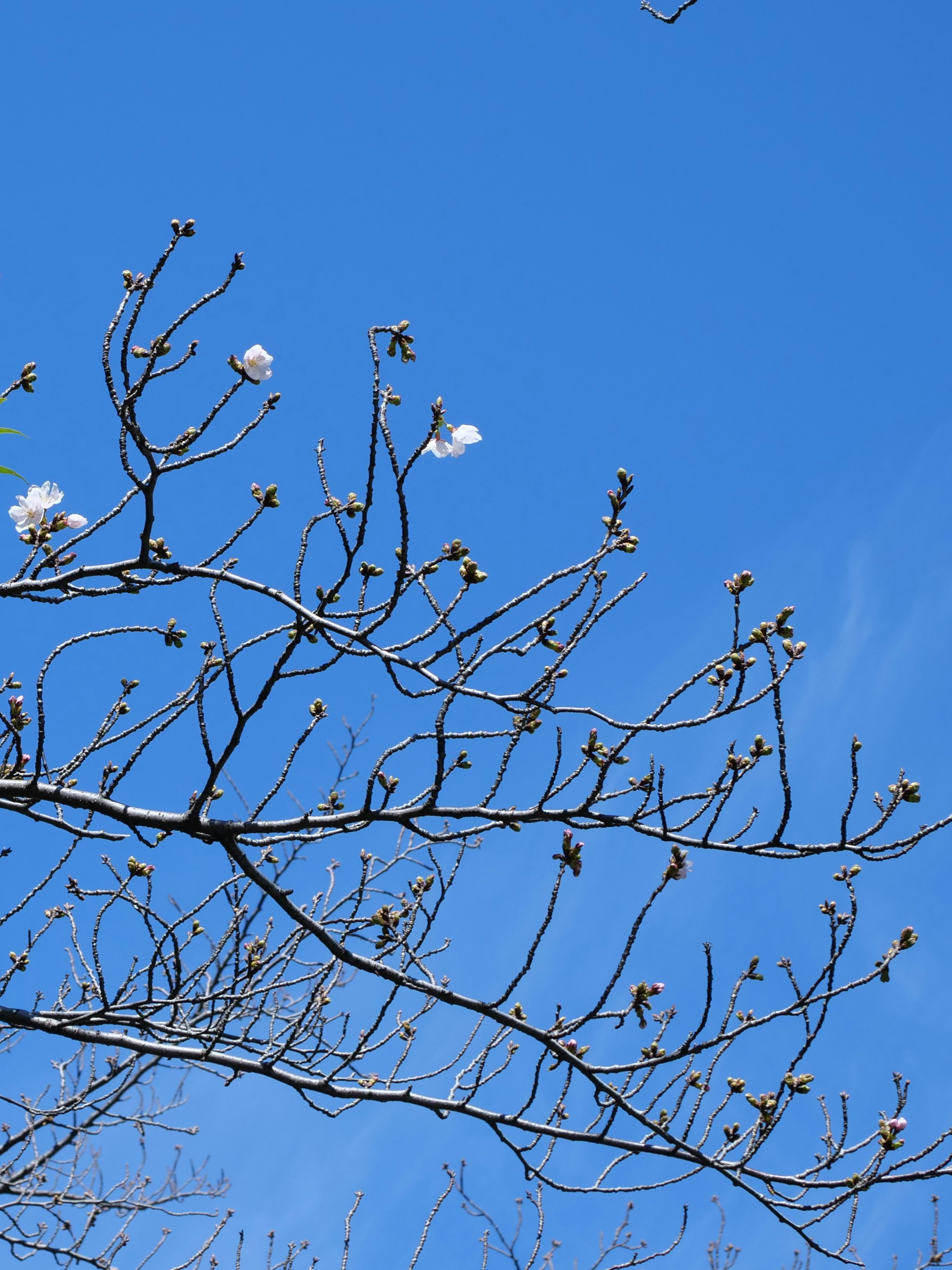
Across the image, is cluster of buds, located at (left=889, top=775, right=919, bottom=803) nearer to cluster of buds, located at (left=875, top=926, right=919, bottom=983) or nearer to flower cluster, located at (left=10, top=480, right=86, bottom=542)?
cluster of buds, located at (left=875, top=926, right=919, bottom=983)

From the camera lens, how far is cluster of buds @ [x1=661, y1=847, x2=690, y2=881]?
9.87 feet

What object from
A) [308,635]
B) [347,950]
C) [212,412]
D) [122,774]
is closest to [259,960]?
[347,950]

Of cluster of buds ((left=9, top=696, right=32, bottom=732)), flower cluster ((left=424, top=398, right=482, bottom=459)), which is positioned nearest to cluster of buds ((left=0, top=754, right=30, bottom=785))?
cluster of buds ((left=9, top=696, right=32, bottom=732))

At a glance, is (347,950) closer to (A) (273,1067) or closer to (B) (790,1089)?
(A) (273,1067)

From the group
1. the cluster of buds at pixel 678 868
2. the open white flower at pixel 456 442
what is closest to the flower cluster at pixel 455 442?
the open white flower at pixel 456 442

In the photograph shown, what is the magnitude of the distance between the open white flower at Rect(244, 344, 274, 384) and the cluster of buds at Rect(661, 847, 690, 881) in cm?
189

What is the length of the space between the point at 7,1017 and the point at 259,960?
3.04ft

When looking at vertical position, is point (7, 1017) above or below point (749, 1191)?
above

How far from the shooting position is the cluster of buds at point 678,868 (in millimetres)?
3010

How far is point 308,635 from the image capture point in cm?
295

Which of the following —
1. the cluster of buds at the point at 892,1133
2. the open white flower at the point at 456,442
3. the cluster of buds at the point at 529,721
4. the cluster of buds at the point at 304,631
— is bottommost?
the cluster of buds at the point at 892,1133

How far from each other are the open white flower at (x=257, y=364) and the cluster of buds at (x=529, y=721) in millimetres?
1258

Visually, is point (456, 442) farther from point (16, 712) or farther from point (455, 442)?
point (16, 712)

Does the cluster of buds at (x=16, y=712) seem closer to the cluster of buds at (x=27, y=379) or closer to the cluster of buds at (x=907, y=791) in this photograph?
the cluster of buds at (x=27, y=379)
